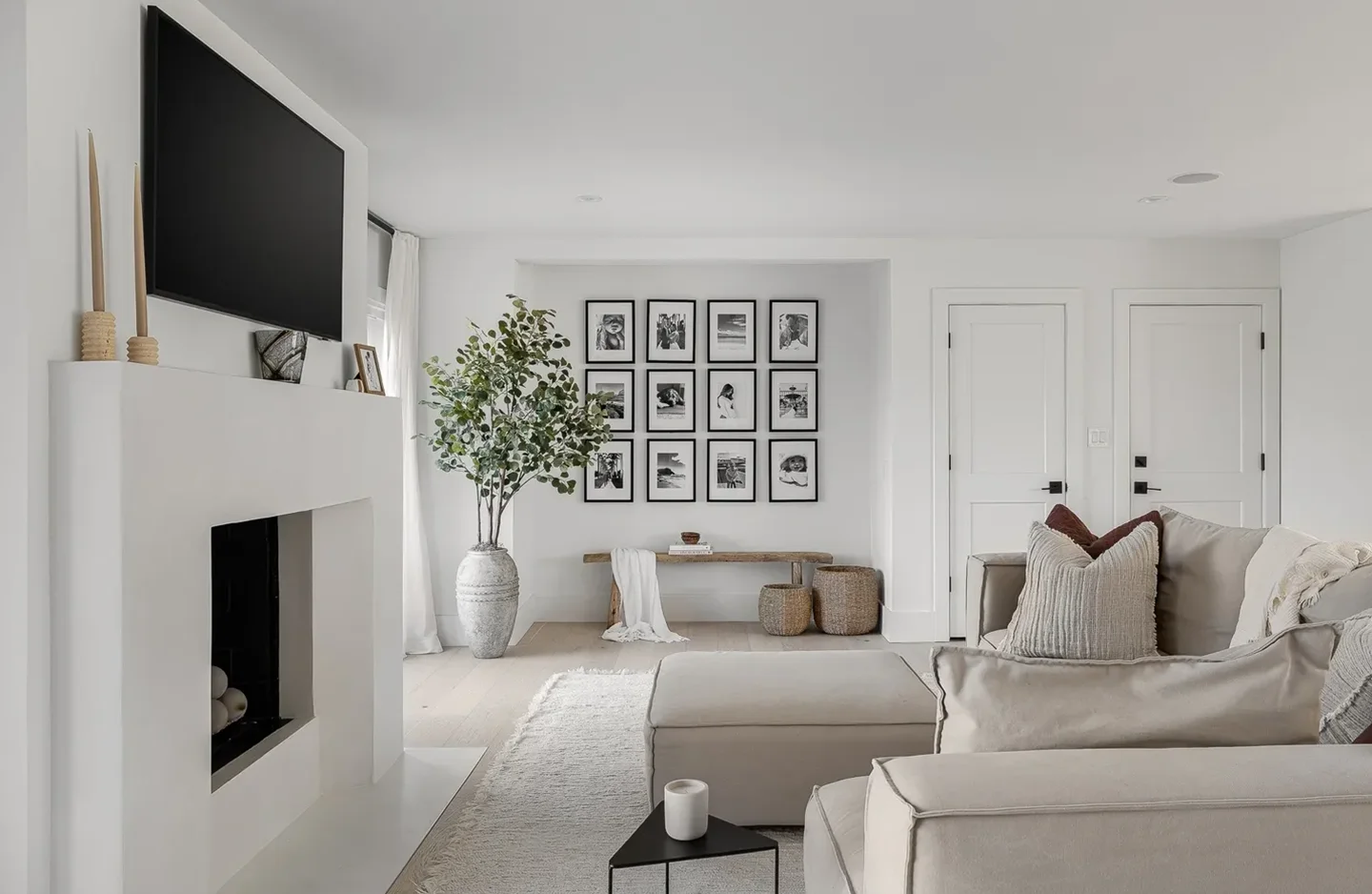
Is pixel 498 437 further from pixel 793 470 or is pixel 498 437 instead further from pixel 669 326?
pixel 793 470

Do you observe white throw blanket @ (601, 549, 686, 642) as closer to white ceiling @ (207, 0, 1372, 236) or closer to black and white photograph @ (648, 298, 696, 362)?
black and white photograph @ (648, 298, 696, 362)

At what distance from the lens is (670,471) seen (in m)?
6.43

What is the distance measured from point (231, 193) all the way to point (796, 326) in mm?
4311

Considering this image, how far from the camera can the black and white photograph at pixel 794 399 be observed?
21.0 feet

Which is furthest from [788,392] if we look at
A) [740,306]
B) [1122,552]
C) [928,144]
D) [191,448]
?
[191,448]

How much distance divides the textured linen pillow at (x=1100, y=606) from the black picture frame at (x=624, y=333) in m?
3.69

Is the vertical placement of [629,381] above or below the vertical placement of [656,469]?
above

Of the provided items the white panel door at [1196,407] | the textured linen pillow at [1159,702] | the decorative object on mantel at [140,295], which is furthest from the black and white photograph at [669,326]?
the textured linen pillow at [1159,702]

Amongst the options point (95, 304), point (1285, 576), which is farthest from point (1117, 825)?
point (95, 304)

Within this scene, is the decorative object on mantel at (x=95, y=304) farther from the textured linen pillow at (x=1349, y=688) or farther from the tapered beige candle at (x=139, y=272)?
the textured linen pillow at (x=1349, y=688)

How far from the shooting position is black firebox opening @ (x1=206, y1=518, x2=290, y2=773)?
9.71 feet

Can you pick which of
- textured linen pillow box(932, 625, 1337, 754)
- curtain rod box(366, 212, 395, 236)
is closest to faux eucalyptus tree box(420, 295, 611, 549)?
curtain rod box(366, 212, 395, 236)

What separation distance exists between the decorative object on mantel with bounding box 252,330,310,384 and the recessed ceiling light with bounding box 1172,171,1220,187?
375 centimetres

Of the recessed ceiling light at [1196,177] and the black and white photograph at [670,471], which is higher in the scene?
the recessed ceiling light at [1196,177]
